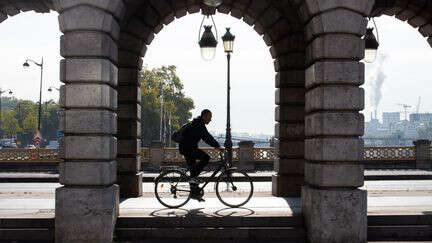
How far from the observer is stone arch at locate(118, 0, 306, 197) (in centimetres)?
1328

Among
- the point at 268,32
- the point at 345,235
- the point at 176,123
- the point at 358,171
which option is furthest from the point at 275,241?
the point at 176,123

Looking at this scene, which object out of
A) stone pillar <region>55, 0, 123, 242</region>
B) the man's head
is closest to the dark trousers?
the man's head

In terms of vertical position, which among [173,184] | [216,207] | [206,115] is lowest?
[216,207]

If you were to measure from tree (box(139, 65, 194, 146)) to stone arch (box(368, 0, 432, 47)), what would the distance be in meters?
58.1

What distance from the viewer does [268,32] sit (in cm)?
1400

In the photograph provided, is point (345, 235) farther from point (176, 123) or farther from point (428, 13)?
point (176, 123)

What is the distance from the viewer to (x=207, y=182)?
37.0 feet

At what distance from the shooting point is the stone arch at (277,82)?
13.3 metres

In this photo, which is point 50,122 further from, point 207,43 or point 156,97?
point 207,43

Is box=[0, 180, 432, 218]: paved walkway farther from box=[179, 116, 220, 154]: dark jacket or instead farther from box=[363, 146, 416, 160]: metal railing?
box=[363, 146, 416, 160]: metal railing

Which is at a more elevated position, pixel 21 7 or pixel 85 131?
pixel 21 7

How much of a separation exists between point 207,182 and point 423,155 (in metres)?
22.4

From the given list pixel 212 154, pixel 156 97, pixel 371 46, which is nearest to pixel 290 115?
pixel 371 46

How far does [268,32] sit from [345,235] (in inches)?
251
